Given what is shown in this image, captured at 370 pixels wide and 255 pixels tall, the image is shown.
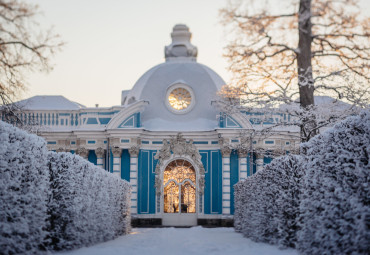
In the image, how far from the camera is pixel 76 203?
9.05m

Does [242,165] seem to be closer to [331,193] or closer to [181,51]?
[181,51]

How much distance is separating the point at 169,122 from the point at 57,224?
1601 cm

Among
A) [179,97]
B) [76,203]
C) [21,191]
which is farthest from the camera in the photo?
[179,97]

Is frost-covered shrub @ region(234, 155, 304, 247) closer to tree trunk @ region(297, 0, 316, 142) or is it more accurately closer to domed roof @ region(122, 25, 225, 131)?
tree trunk @ region(297, 0, 316, 142)

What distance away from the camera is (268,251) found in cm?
835

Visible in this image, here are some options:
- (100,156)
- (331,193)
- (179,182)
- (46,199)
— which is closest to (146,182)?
(179,182)

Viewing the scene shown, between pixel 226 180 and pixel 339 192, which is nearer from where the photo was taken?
pixel 339 192

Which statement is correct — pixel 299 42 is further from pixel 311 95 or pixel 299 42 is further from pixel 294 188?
pixel 294 188

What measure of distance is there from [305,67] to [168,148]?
42.4ft

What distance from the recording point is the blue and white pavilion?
22.9 metres

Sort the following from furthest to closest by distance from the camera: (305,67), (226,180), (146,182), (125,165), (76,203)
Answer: (146,182) → (125,165) → (226,180) → (305,67) → (76,203)

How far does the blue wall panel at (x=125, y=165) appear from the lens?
23109mm

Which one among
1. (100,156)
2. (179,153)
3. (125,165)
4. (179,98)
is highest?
(179,98)

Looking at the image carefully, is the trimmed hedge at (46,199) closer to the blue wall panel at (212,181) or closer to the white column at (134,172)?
the white column at (134,172)
